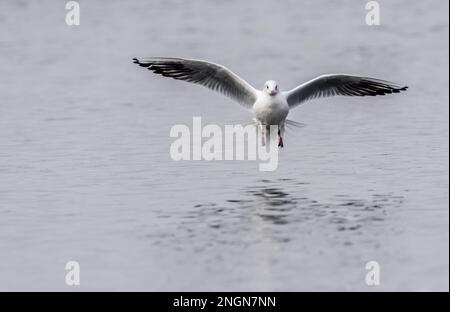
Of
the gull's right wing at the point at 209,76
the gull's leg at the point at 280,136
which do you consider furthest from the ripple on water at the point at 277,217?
the gull's right wing at the point at 209,76

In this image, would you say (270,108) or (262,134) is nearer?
(270,108)

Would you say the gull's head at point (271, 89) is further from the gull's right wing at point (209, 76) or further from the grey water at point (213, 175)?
the grey water at point (213, 175)

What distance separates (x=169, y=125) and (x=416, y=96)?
5.80m

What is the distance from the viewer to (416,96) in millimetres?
25656

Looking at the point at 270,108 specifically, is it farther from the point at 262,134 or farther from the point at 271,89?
the point at 262,134

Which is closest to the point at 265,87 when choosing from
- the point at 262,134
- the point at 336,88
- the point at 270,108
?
the point at 270,108

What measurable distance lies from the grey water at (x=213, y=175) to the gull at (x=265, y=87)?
0.98 metres

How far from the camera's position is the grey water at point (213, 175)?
1373 cm

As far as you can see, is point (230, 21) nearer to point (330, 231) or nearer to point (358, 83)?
point (358, 83)

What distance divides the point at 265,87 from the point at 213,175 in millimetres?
1535

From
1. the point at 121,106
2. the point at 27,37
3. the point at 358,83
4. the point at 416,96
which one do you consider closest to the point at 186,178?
the point at 358,83

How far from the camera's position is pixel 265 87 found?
733 inches

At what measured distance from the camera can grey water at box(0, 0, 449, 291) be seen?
540 inches

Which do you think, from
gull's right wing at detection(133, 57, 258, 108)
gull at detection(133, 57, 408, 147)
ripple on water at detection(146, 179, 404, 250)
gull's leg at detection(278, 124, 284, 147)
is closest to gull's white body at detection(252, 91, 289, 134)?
gull at detection(133, 57, 408, 147)
